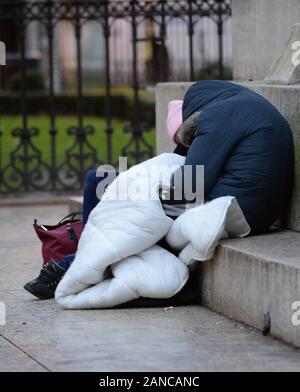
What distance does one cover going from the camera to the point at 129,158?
13.2 m

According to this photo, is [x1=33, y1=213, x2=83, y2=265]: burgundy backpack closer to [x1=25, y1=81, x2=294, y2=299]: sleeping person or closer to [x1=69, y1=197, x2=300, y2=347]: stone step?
[x1=25, y1=81, x2=294, y2=299]: sleeping person

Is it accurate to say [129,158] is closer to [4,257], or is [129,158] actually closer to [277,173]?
[4,257]

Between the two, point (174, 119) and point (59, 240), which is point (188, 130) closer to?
point (174, 119)

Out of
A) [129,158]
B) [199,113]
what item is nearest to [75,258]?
[199,113]

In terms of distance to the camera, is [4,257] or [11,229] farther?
[11,229]

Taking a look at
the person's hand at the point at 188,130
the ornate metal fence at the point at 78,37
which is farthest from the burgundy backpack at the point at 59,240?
the ornate metal fence at the point at 78,37

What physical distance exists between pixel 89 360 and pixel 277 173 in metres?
1.59

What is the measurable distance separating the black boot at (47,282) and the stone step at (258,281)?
77 centimetres

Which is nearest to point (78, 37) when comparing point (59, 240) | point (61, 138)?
point (59, 240)

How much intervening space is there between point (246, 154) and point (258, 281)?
78 centimetres

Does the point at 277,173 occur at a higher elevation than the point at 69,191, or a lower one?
higher

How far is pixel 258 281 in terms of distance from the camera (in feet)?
18.8

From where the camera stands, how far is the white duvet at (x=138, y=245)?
6.15 meters
